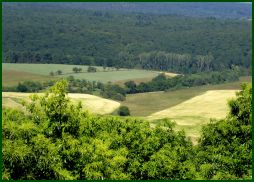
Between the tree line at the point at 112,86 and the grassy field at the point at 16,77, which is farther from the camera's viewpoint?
the grassy field at the point at 16,77

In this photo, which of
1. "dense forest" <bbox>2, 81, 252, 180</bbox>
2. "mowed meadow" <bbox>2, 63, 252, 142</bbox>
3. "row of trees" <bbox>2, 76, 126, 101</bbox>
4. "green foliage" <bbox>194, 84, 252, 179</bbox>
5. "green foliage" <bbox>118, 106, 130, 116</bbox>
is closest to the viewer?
"dense forest" <bbox>2, 81, 252, 180</bbox>

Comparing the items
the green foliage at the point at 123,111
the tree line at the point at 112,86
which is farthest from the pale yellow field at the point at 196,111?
the tree line at the point at 112,86

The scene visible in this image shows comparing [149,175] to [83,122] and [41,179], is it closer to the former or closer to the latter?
[83,122]

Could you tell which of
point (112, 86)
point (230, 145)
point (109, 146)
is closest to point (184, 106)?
point (112, 86)

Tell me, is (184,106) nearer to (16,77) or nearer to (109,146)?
(16,77)

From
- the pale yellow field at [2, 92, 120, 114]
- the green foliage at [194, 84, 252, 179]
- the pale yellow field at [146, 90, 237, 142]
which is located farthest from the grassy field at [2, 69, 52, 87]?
the green foliage at [194, 84, 252, 179]

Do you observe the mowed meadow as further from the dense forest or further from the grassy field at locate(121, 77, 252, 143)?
the dense forest

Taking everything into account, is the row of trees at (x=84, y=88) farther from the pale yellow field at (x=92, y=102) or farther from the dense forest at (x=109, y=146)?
the dense forest at (x=109, y=146)
